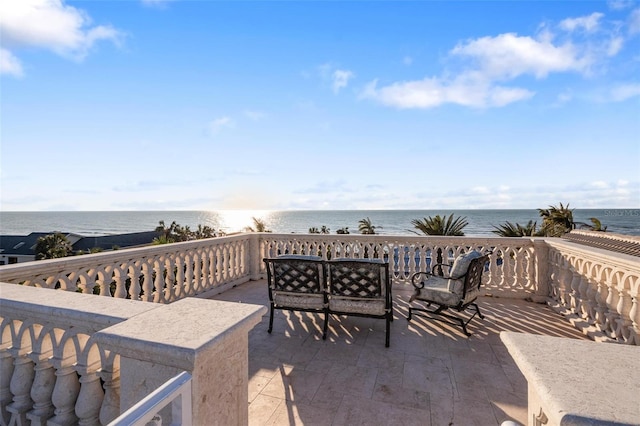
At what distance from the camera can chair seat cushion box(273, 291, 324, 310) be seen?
3.85m

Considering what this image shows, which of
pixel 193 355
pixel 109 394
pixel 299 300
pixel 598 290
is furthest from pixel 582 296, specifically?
pixel 109 394

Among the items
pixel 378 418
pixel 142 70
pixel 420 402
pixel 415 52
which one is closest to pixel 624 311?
pixel 420 402

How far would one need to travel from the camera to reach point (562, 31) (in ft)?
17.9

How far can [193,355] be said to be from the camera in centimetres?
103

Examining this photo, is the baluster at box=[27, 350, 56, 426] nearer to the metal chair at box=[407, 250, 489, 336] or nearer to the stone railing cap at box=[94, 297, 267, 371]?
the stone railing cap at box=[94, 297, 267, 371]

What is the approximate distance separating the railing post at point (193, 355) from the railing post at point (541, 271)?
5.90m

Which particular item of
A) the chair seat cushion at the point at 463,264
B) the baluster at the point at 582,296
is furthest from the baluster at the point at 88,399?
the baluster at the point at 582,296

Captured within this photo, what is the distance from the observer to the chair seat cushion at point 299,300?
152 inches

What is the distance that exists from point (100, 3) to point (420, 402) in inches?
252

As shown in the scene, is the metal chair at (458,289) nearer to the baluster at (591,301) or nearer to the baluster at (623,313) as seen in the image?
the baluster at (591,301)

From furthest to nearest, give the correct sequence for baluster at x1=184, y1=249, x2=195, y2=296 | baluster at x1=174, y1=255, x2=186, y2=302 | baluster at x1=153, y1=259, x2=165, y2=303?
baluster at x1=184, y1=249, x2=195, y2=296 < baluster at x1=174, y1=255, x2=186, y2=302 < baluster at x1=153, y1=259, x2=165, y2=303

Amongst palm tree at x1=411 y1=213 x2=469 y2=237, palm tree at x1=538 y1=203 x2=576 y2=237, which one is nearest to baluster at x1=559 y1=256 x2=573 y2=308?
palm tree at x1=411 y1=213 x2=469 y2=237

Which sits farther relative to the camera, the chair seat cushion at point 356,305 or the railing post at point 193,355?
the chair seat cushion at point 356,305

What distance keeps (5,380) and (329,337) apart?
2.91 m
